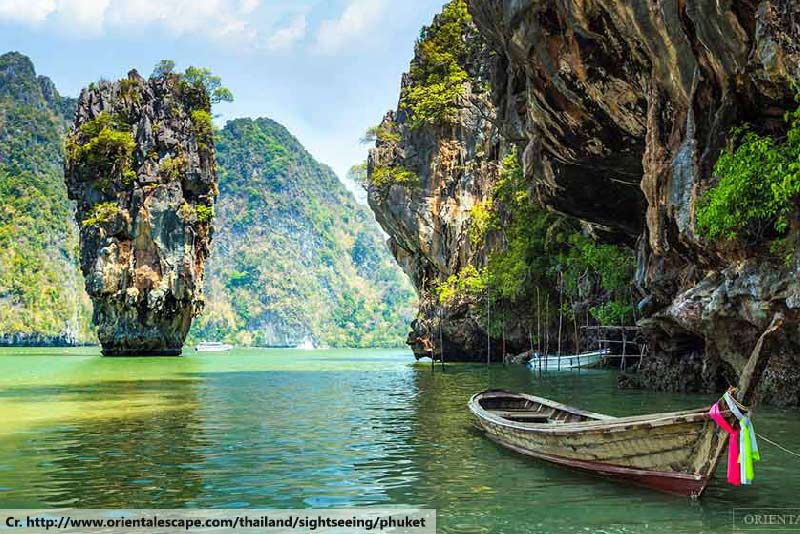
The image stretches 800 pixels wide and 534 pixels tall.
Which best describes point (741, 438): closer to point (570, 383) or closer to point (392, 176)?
point (570, 383)

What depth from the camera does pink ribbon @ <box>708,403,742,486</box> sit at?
790 centimetres

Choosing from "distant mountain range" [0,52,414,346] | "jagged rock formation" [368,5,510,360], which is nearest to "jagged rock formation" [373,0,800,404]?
"jagged rock formation" [368,5,510,360]

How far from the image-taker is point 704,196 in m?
15.3

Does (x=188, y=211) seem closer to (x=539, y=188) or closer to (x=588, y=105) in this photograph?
(x=539, y=188)

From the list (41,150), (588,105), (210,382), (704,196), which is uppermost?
(41,150)

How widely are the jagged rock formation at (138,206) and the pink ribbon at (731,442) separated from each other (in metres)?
60.2

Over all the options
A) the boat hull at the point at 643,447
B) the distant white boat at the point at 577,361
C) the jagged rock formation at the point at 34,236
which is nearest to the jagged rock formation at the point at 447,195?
the distant white boat at the point at 577,361

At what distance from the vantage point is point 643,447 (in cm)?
888

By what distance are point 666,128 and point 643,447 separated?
10967 millimetres

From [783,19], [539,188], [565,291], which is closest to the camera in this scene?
[783,19]

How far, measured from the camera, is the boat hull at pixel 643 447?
8.23 meters

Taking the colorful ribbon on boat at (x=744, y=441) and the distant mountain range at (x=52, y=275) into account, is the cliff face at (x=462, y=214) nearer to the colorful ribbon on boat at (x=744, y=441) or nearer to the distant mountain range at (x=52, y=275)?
the distant mountain range at (x=52, y=275)

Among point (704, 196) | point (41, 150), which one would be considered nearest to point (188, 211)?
point (704, 196)

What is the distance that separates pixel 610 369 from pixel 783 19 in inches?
1166
